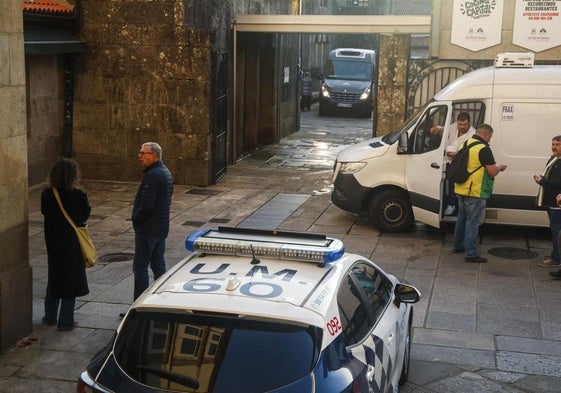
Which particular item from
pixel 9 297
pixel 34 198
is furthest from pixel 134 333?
pixel 34 198

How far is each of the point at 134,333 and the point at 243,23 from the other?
48.4 feet

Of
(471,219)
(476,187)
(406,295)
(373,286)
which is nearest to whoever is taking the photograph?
(373,286)

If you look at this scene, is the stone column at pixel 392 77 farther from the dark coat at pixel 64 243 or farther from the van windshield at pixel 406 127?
the dark coat at pixel 64 243

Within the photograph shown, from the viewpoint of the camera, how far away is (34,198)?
1557 cm

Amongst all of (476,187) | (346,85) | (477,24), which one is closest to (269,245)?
(476,187)

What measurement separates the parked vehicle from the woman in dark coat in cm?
2282

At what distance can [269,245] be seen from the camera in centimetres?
592

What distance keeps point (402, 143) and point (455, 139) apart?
826mm

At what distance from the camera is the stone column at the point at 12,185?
26.0ft

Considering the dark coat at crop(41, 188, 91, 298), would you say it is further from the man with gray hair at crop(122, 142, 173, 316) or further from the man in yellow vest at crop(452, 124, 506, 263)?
the man in yellow vest at crop(452, 124, 506, 263)

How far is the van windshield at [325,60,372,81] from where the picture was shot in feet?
104

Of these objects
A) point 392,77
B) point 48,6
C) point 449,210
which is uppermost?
point 48,6

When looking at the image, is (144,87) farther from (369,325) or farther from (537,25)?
(369,325)

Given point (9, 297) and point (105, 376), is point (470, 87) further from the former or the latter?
point (105, 376)
